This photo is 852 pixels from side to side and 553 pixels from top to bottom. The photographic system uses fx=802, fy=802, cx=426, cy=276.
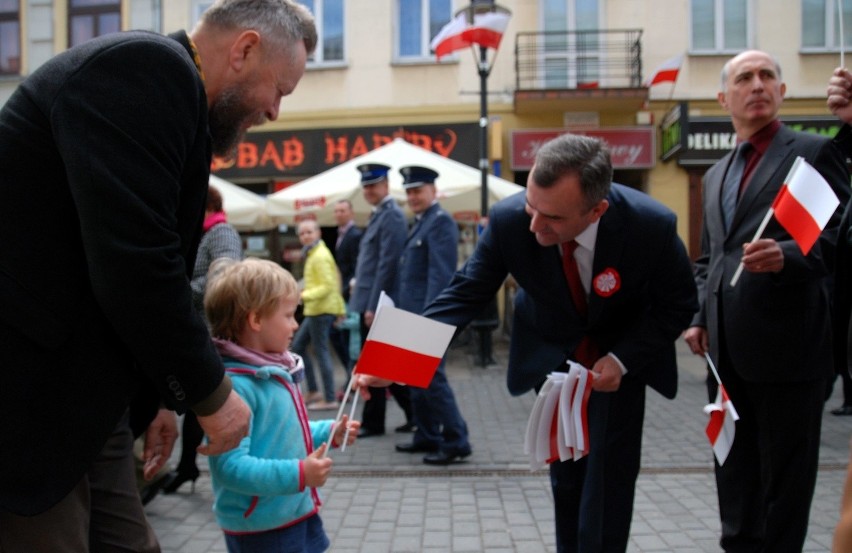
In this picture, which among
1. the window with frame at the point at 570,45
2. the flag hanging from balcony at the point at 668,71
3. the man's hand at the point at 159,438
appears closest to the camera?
the man's hand at the point at 159,438

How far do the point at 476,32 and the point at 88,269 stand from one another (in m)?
9.58

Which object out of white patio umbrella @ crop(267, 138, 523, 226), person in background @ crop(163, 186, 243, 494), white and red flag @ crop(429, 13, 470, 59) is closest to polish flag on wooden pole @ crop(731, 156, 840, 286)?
person in background @ crop(163, 186, 243, 494)

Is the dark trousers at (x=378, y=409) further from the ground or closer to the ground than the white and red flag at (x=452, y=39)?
closer to the ground

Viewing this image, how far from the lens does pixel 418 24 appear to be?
1616cm

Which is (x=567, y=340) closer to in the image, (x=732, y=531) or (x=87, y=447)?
(x=732, y=531)

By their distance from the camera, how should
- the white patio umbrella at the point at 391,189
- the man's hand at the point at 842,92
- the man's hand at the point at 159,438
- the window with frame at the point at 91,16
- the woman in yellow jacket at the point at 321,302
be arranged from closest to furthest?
the man's hand at the point at 159,438 → the man's hand at the point at 842,92 → the woman in yellow jacket at the point at 321,302 → the white patio umbrella at the point at 391,189 → the window with frame at the point at 91,16

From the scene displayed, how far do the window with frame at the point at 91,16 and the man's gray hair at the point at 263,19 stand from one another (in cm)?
1669

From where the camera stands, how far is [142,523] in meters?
2.19

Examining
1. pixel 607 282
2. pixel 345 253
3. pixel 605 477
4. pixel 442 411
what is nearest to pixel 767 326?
pixel 607 282

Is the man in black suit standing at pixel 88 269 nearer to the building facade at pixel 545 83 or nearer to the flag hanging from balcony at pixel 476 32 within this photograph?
Result: the flag hanging from balcony at pixel 476 32

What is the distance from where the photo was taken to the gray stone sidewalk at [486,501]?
409 cm

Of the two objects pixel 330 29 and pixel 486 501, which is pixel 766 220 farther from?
pixel 330 29

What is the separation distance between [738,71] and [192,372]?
2.70 meters

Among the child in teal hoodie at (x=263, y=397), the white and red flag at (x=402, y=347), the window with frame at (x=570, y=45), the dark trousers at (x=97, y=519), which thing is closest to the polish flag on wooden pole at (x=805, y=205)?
the white and red flag at (x=402, y=347)
